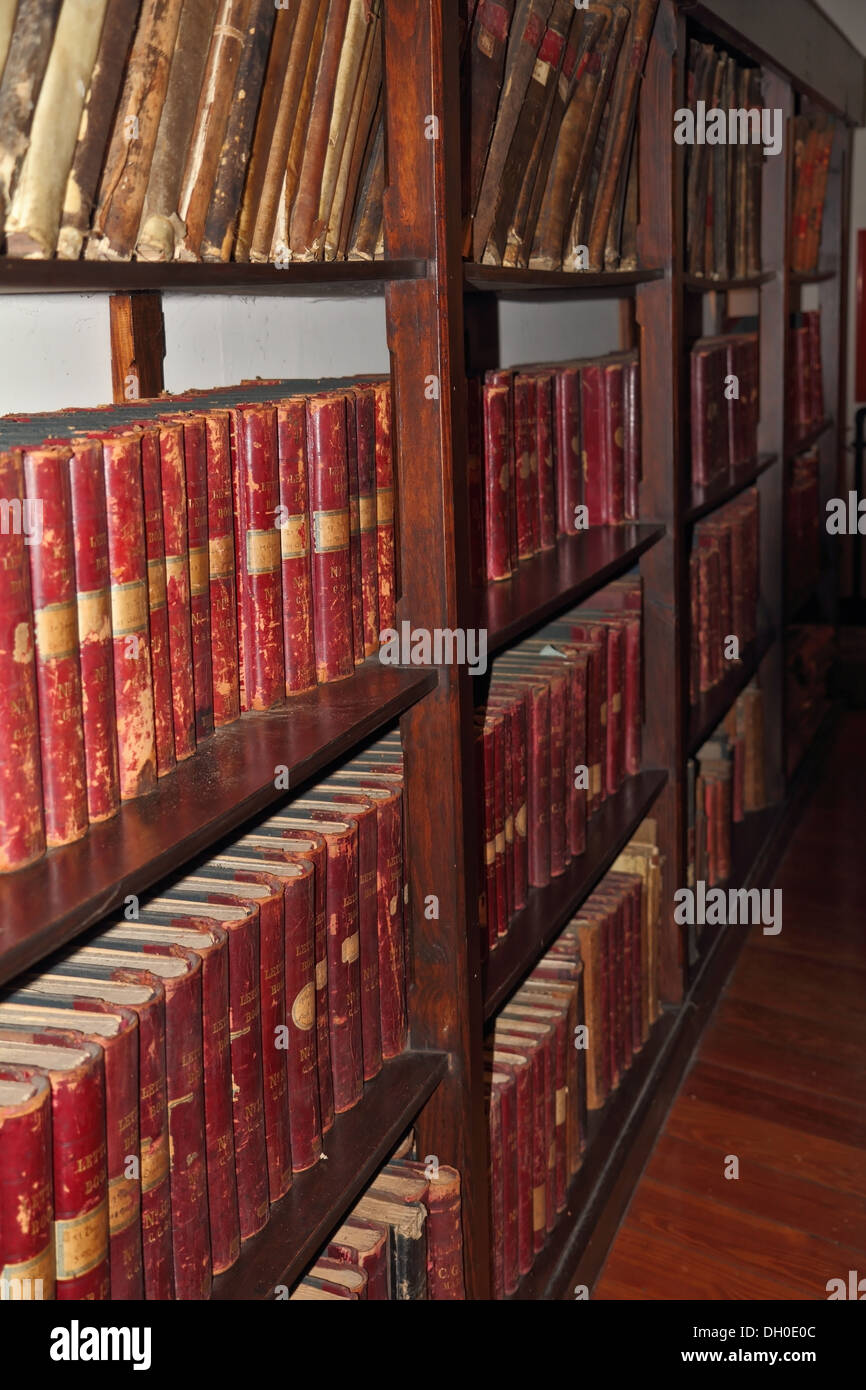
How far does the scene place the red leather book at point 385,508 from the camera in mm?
1545

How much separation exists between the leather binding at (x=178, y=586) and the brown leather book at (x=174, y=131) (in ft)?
→ 0.52

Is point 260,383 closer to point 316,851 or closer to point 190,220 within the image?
point 190,220

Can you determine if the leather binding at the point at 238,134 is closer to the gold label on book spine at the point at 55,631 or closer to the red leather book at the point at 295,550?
the red leather book at the point at 295,550

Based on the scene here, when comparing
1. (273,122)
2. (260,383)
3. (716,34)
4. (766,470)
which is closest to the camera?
(273,122)

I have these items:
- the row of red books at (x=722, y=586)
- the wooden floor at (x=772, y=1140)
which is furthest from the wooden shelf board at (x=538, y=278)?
the wooden floor at (x=772, y=1140)

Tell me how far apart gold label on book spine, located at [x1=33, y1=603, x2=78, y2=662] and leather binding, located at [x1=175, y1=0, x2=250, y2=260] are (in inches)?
13.9

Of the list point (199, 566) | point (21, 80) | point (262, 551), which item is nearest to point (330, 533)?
point (262, 551)

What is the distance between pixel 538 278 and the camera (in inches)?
72.7

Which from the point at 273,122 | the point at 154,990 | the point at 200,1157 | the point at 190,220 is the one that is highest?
the point at 273,122

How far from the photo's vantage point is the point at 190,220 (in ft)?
4.06

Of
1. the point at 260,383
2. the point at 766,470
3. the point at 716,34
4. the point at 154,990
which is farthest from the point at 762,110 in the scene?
the point at 154,990

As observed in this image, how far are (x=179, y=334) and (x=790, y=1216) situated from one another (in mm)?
1683

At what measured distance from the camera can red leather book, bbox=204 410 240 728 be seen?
4.29ft

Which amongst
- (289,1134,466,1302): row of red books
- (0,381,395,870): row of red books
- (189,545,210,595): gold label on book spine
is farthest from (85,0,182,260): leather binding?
(289,1134,466,1302): row of red books
